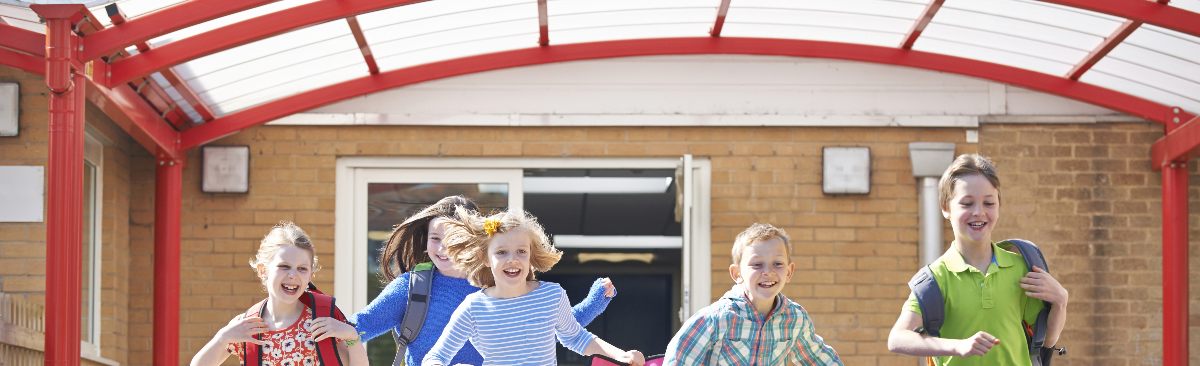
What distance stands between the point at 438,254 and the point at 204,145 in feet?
13.5

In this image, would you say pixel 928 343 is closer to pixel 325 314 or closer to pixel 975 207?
pixel 975 207

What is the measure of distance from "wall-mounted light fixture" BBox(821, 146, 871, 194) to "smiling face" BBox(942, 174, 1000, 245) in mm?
4808

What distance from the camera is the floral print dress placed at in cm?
526

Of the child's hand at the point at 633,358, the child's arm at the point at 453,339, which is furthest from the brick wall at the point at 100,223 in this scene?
the child's hand at the point at 633,358

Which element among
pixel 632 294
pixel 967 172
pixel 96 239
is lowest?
pixel 632 294

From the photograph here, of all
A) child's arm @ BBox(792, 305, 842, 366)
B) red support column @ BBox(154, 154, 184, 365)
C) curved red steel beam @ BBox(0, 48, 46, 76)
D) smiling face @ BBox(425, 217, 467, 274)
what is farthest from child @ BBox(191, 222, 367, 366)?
red support column @ BBox(154, 154, 184, 365)

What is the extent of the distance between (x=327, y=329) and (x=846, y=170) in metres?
5.13

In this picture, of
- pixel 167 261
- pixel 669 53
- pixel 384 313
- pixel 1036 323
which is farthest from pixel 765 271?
pixel 167 261

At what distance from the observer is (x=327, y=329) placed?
17.2ft

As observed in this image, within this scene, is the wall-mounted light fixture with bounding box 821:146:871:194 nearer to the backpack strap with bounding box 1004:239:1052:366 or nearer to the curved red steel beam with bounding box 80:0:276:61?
the curved red steel beam with bounding box 80:0:276:61

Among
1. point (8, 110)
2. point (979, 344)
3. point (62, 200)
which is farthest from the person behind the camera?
point (8, 110)

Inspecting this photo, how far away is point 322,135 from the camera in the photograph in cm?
980

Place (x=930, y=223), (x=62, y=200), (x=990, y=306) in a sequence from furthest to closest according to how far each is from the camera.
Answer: (x=930, y=223), (x=62, y=200), (x=990, y=306)

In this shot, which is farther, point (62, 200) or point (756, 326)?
point (62, 200)
